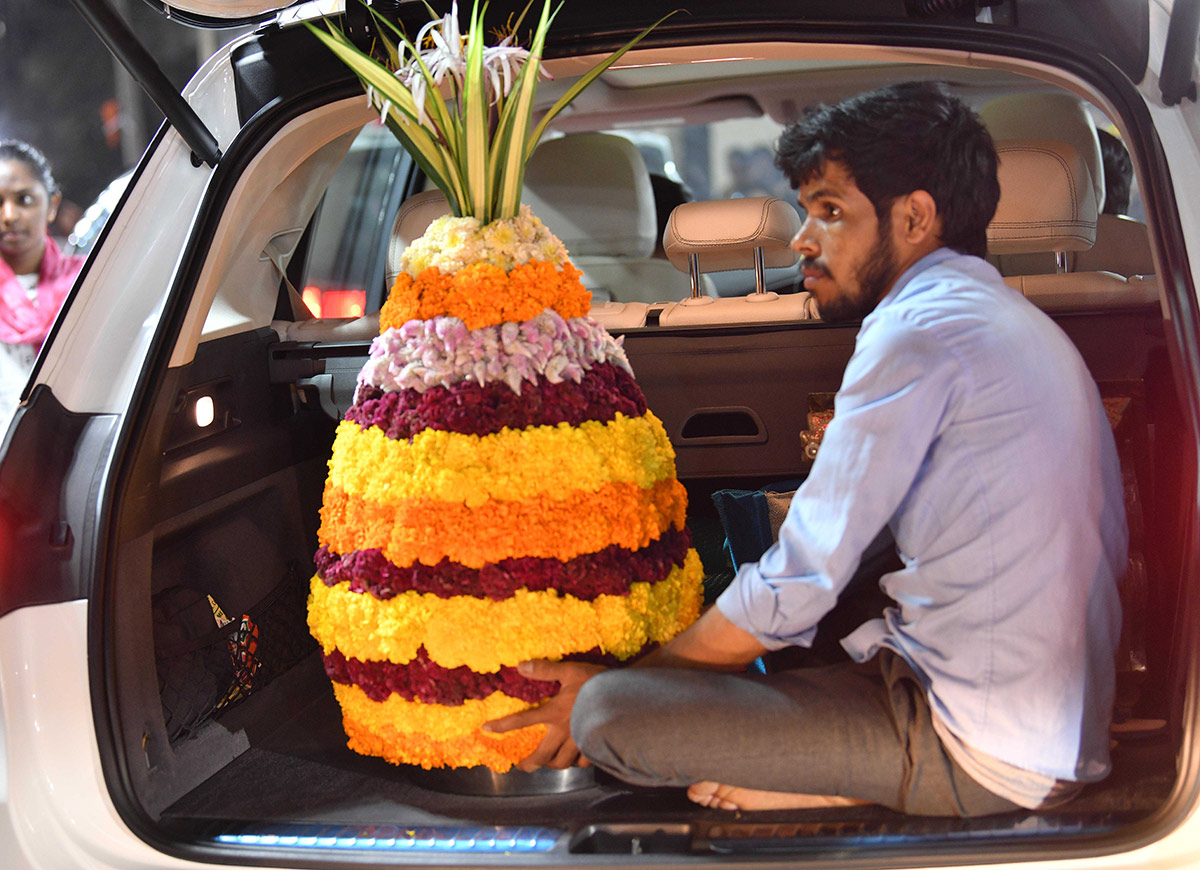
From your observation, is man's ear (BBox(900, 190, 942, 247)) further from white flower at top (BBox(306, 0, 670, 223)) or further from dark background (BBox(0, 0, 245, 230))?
dark background (BBox(0, 0, 245, 230))

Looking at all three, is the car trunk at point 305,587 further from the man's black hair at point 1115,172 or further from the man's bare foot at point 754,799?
the man's black hair at point 1115,172

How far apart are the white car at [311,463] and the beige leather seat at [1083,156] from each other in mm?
1004

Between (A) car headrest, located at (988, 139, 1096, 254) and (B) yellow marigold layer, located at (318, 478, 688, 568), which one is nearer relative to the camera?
(B) yellow marigold layer, located at (318, 478, 688, 568)

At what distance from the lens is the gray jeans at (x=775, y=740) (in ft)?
4.87

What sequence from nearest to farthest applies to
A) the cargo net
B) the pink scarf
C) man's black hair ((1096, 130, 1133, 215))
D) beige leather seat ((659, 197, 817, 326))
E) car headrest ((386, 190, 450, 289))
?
the cargo net < beige leather seat ((659, 197, 817, 326)) < car headrest ((386, 190, 450, 289)) < man's black hair ((1096, 130, 1133, 215)) < the pink scarf

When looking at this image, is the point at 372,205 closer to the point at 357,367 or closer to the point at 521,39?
the point at 357,367

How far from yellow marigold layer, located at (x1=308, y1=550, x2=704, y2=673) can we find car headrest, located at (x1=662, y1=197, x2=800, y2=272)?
94cm

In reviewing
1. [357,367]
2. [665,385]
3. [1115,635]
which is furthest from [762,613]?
[357,367]

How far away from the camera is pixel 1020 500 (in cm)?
139

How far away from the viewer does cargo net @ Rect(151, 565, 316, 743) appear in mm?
1819

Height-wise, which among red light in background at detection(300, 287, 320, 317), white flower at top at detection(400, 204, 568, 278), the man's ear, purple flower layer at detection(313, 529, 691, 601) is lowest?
purple flower layer at detection(313, 529, 691, 601)

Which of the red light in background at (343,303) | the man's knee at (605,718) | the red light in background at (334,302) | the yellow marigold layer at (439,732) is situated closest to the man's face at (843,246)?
the man's knee at (605,718)

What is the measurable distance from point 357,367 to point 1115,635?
1623mm

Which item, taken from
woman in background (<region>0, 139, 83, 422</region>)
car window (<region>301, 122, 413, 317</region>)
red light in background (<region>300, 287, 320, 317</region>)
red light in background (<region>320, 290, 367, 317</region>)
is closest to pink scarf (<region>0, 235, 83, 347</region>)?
woman in background (<region>0, 139, 83, 422</region>)
